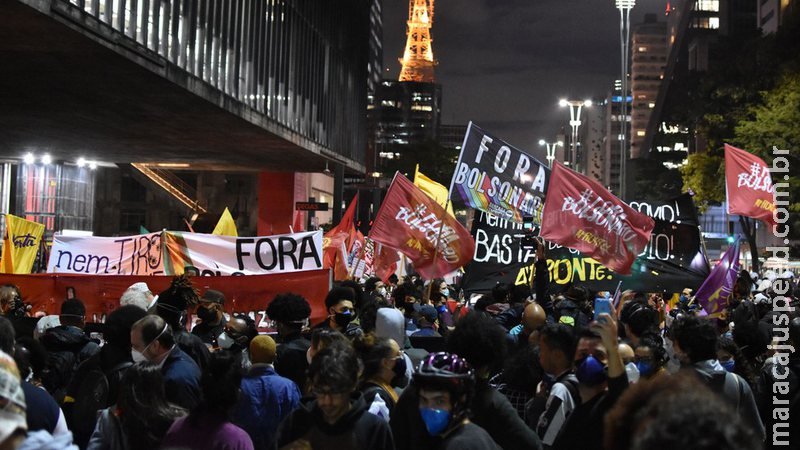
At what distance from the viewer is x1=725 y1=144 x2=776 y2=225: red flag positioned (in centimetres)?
1391

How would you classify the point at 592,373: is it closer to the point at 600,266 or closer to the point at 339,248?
the point at 600,266

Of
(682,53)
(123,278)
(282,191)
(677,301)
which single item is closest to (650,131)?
(682,53)

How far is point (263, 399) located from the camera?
17.9 ft

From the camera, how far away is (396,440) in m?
4.38

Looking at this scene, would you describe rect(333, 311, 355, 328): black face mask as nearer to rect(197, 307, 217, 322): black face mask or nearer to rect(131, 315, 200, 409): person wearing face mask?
rect(197, 307, 217, 322): black face mask

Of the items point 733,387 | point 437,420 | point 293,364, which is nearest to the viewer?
point 437,420

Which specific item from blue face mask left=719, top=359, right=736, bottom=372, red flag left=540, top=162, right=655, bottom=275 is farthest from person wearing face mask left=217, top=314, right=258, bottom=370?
red flag left=540, top=162, right=655, bottom=275

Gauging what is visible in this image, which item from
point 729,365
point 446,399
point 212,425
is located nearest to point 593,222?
point 729,365

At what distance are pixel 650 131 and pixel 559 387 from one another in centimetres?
11875

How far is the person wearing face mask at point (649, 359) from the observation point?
231 inches

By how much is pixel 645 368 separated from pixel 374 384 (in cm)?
190

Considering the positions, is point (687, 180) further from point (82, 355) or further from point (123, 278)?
point (82, 355)

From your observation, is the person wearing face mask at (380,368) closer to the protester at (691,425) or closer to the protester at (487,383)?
the protester at (487,383)

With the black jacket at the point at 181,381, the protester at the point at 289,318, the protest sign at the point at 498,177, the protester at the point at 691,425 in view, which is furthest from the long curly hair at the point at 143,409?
the protest sign at the point at 498,177
